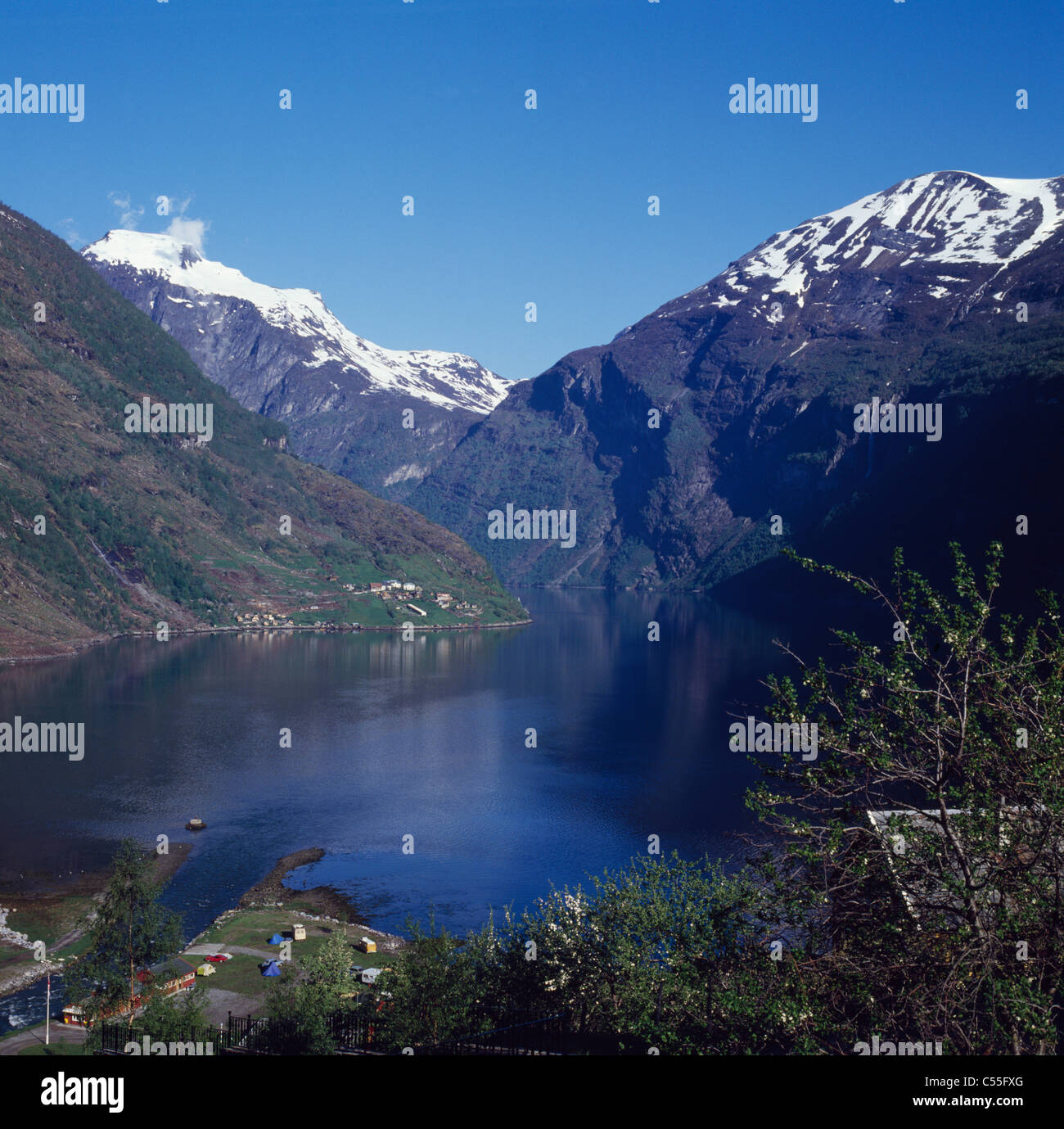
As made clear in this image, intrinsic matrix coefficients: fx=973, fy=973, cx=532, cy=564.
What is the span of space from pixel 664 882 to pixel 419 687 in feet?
326

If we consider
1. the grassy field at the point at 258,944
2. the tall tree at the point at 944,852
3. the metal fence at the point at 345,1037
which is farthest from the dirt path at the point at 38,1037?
the tall tree at the point at 944,852

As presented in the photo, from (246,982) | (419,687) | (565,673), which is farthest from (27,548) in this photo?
(246,982)

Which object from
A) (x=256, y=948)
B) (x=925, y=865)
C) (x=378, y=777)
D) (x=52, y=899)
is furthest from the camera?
(x=378, y=777)

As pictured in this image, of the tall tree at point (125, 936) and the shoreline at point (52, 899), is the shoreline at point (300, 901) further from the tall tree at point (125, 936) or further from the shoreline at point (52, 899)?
the tall tree at point (125, 936)

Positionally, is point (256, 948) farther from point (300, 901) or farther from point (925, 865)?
point (925, 865)

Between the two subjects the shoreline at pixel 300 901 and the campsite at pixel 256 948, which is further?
the shoreline at pixel 300 901

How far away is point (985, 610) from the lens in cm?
1684

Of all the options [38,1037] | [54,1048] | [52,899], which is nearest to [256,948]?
[38,1037]

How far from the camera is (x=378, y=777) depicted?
98.5m

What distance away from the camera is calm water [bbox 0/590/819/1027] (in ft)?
233

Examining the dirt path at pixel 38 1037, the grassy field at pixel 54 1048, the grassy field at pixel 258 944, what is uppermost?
the grassy field at pixel 54 1048

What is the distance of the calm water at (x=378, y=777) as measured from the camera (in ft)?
233

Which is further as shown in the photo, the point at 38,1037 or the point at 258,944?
the point at 258,944

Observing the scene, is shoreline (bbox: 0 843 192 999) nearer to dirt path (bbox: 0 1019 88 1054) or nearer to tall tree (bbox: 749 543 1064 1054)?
dirt path (bbox: 0 1019 88 1054)
